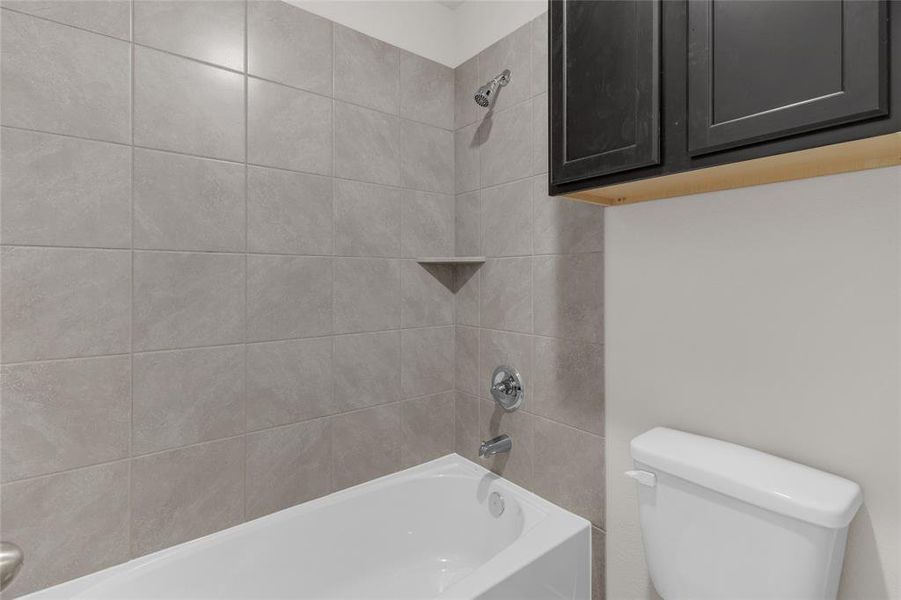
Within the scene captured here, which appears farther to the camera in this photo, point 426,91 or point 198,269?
point 426,91

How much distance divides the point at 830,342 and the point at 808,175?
13.9 inches

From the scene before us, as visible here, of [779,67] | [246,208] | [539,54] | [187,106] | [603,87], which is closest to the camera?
[779,67]

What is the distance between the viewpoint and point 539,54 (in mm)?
1461

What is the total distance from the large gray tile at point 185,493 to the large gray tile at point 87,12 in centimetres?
114

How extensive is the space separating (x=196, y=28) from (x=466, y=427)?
1.63m

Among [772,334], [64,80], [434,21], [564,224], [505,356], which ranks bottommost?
[505,356]

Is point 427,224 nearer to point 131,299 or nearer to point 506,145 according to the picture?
point 506,145

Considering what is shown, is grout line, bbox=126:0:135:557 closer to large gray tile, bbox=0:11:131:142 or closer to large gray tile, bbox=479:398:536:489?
large gray tile, bbox=0:11:131:142

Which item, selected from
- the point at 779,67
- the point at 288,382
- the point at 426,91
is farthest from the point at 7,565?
the point at 426,91

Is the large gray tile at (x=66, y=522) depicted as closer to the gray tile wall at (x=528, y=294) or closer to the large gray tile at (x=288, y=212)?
the large gray tile at (x=288, y=212)

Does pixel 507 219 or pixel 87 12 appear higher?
pixel 87 12

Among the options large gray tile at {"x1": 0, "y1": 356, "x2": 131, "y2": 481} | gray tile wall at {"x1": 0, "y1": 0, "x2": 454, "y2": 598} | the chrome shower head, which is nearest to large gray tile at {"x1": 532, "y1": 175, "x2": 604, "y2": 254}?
the chrome shower head

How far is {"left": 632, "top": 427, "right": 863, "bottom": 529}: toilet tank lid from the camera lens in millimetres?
798

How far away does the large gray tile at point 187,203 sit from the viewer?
46.2 inches
